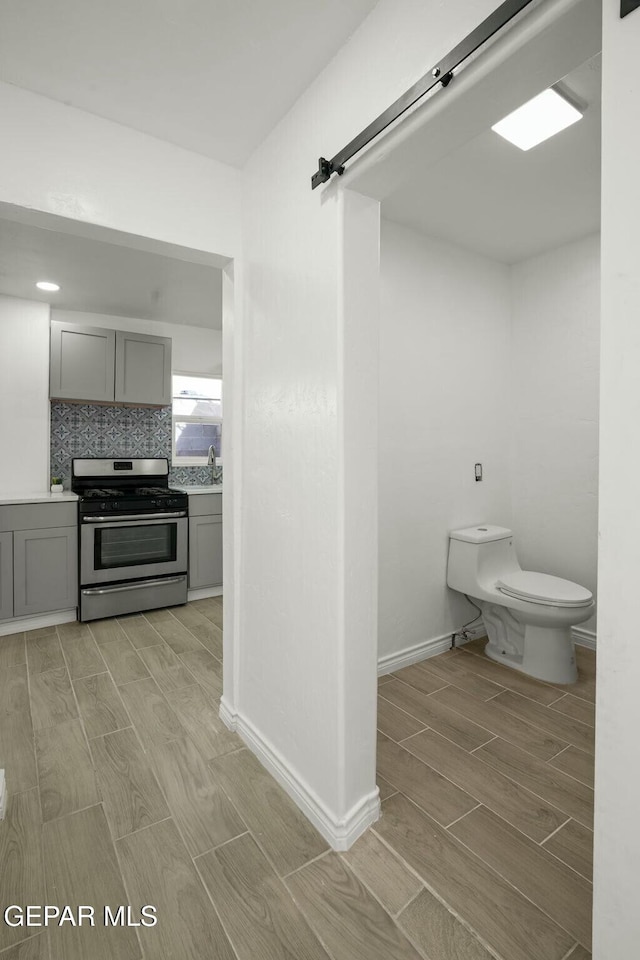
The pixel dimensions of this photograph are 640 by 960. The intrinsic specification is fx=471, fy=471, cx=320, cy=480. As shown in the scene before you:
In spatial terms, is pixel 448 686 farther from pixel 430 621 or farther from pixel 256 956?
pixel 256 956

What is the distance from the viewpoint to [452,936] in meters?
1.23

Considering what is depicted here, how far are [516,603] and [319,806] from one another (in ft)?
5.09

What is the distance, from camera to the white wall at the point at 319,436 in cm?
147

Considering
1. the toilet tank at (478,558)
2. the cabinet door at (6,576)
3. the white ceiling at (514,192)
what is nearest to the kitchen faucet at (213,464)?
the cabinet door at (6,576)

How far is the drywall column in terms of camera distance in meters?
0.79

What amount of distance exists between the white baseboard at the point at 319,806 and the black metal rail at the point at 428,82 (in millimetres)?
2024

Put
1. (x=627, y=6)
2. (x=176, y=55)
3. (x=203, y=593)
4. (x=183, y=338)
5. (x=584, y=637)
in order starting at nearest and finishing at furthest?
(x=627, y=6) → (x=176, y=55) → (x=584, y=637) → (x=203, y=593) → (x=183, y=338)

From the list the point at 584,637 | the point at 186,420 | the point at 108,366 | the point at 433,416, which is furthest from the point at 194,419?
the point at 584,637

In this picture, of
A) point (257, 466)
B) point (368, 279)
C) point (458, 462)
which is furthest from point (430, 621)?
point (368, 279)

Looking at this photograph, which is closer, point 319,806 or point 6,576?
point 319,806

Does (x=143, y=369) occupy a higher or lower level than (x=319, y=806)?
higher
